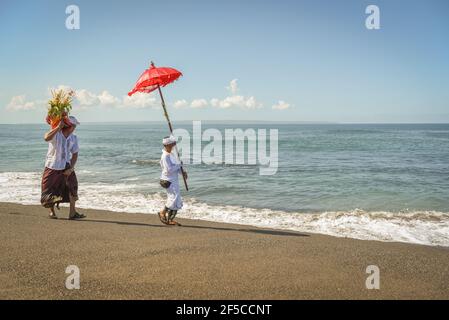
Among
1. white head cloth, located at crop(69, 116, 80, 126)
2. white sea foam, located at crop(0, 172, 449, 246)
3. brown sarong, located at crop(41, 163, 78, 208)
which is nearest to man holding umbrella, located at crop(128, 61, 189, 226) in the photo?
white head cloth, located at crop(69, 116, 80, 126)

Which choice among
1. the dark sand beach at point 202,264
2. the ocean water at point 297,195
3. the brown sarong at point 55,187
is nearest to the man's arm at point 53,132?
the brown sarong at point 55,187

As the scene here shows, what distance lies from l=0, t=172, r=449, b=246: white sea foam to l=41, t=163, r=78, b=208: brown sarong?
2.40m

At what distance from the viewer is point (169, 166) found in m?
7.02

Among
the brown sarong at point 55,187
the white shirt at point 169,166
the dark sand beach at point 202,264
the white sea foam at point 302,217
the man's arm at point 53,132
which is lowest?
the white sea foam at point 302,217

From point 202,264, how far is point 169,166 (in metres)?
2.80

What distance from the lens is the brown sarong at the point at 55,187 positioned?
7.04 metres

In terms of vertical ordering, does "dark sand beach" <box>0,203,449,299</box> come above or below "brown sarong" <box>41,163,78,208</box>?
below

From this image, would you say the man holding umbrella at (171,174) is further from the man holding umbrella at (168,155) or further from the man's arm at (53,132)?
the man's arm at (53,132)

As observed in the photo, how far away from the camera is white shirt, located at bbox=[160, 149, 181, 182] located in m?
7.01

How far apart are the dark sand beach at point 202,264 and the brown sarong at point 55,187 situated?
52cm

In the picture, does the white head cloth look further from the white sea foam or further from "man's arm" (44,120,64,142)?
the white sea foam
